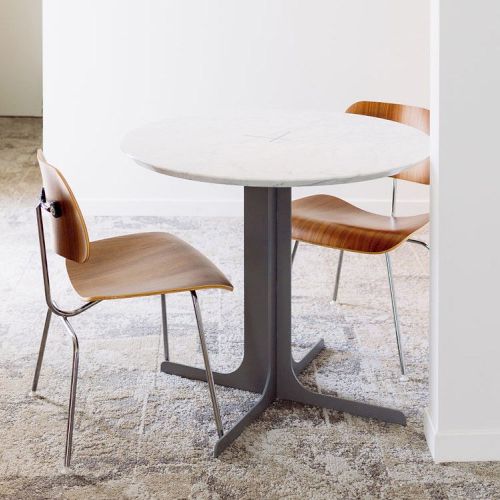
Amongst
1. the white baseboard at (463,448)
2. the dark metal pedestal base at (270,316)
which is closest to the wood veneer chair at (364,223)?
the dark metal pedestal base at (270,316)

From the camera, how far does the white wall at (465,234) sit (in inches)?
87.6

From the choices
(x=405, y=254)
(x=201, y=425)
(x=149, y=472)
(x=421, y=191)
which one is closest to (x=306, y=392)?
(x=201, y=425)

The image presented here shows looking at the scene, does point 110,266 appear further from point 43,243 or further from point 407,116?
point 407,116

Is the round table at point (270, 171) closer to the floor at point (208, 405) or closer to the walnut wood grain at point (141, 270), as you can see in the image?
the floor at point (208, 405)

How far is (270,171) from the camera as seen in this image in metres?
2.34

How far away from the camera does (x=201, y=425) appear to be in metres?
2.61

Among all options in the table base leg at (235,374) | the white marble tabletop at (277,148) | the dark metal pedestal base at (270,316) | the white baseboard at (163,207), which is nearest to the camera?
the white marble tabletop at (277,148)

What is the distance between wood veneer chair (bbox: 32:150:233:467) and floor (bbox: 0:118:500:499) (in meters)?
0.12

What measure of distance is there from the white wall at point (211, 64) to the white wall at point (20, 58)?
264cm

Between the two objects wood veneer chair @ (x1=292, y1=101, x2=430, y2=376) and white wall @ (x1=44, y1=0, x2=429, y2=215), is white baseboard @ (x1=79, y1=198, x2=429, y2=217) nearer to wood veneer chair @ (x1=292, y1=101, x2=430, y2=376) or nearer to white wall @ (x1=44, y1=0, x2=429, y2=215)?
white wall @ (x1=44, y1=0, x2=429, y2=215)

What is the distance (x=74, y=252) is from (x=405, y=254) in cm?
210

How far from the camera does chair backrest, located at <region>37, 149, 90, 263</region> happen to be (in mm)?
2266

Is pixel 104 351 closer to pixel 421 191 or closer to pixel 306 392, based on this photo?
pixel 306 392

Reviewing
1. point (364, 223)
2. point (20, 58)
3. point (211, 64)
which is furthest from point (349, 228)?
point (20, 58)
